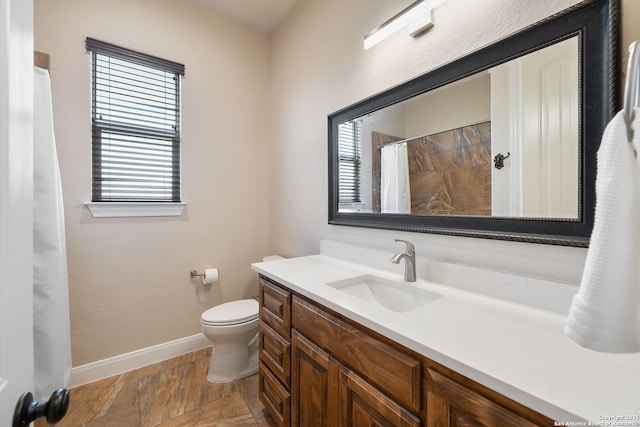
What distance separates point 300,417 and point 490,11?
191 cm

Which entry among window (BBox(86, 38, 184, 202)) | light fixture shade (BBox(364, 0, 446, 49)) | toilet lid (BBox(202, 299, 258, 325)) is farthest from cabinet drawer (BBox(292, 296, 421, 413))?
window (BBox(86, 38, 184, 202))

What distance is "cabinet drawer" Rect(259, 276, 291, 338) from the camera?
4.33ft

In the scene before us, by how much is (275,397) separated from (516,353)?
3.98 feet

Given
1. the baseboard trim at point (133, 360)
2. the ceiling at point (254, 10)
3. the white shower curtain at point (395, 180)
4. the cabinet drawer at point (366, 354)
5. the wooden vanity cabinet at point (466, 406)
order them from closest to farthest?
the wooden vanity cabinet at point (466, 406) < the cabinet drawer at point (366, 354) < the white shower curtain at point (395, 180) < the baseboard trim at point (133, 360) < the ceiling at point (254, 10)

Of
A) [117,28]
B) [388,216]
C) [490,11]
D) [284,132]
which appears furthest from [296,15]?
[388,216]

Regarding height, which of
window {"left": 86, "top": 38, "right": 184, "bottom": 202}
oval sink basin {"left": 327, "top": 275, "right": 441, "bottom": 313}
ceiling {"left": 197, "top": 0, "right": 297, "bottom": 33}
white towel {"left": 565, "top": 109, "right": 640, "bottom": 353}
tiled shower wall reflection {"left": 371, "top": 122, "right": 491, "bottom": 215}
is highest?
ceiling {"left": 197, "top": 0, "right": 297, "bottom": 33}

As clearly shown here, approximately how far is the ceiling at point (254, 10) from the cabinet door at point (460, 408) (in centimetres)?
271

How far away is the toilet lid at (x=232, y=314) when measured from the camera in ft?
5.98

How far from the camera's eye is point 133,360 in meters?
2.03

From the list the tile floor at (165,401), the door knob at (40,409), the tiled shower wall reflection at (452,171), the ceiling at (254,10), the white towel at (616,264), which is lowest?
the tile floor at (165,401)

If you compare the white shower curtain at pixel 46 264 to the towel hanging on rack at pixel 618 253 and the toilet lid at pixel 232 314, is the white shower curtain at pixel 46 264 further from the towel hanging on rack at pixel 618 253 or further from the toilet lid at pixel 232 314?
the towel hanging on rack at pixel 618 253

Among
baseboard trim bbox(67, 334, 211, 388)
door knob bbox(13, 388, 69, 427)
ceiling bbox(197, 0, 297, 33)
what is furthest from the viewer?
ceiling bbox(197, 0, 297, 33)

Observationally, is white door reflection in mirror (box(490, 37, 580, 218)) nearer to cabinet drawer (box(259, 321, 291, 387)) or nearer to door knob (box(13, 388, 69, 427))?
cabinet drawer (box(259, 321, 291, 387))

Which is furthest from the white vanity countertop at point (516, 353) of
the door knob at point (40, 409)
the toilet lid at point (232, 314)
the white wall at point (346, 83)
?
the toilet lid at point (232, 314)
